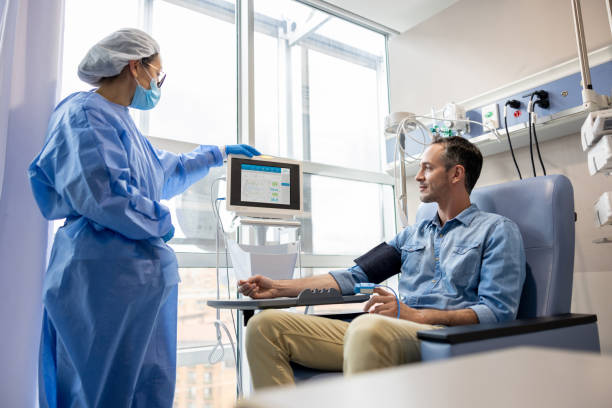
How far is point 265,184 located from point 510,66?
4.78 ft

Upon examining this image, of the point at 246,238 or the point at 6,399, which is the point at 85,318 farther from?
the point at 246,238

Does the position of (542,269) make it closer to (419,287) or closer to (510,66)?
(419,287)

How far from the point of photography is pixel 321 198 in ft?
9.11

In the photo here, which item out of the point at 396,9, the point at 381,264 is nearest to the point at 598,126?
the point at 381,264

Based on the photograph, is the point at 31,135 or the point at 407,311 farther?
the point at 31,135

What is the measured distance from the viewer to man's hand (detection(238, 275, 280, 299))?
1.52m

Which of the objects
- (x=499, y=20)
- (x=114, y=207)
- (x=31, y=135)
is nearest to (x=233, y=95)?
(x=31, y=135)

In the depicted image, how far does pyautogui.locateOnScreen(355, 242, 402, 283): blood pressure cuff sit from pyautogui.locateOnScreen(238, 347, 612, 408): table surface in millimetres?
1325

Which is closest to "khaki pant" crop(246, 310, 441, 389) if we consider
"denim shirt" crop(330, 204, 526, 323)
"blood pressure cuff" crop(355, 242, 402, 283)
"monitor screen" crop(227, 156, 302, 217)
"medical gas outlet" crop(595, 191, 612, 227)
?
"denim shirt" crop(330, 204, 526, 323)

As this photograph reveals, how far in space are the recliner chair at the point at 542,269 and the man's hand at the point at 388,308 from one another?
25cm

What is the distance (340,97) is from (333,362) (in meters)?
2.14

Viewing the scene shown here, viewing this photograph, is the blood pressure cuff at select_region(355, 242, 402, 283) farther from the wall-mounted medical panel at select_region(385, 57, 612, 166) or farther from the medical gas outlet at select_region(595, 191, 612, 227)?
the wall-mounted medical panel at select_region(385, 57, 612, 166)

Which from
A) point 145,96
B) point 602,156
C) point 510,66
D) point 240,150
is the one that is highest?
point 510,66

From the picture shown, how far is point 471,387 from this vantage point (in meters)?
0.31
